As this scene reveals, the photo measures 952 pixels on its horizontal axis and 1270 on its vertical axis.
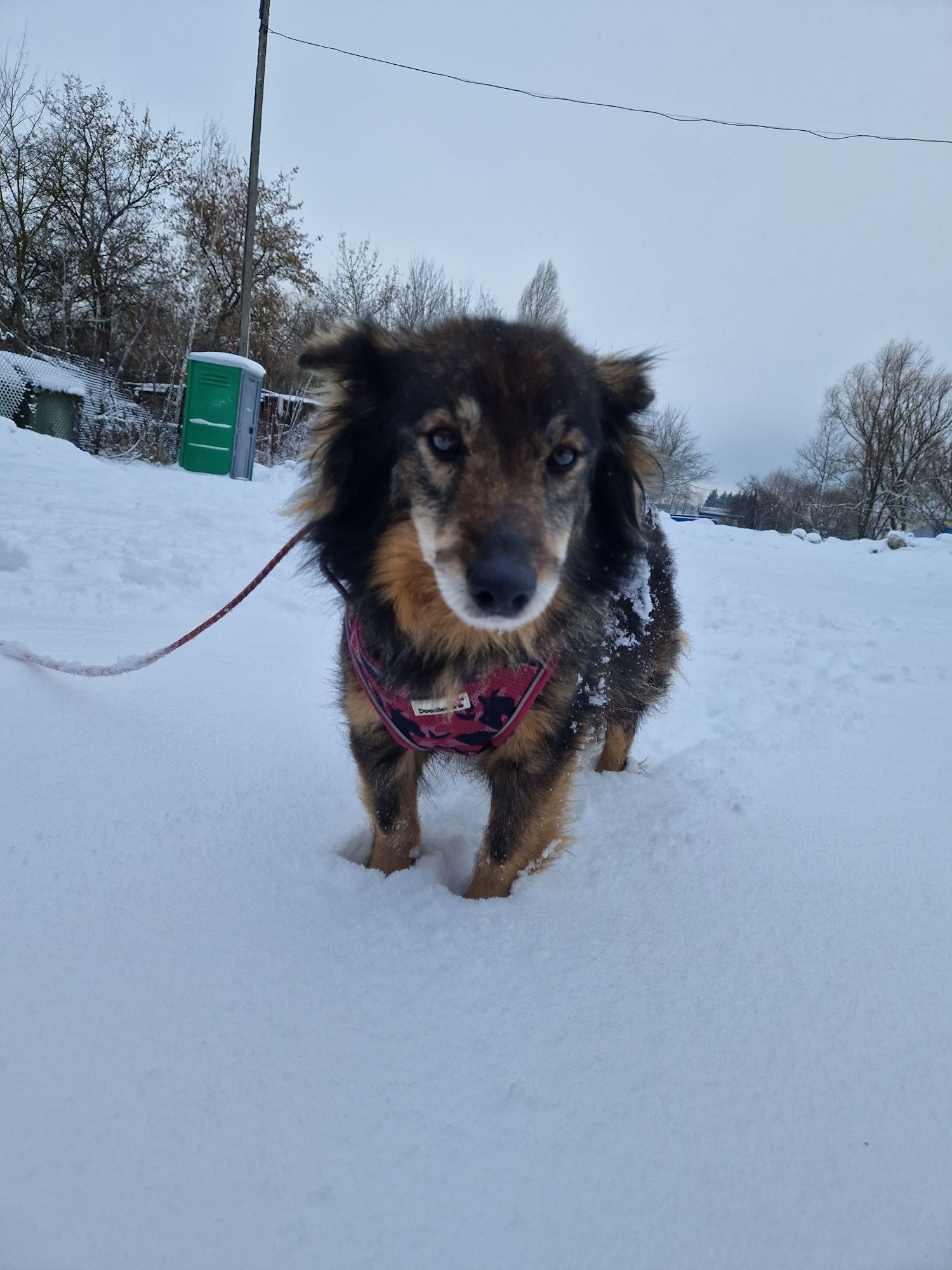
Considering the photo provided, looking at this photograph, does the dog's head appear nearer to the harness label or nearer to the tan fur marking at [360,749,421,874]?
the harness label

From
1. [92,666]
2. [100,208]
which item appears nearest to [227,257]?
[100,208]

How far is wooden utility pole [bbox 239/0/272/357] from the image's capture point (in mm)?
10883

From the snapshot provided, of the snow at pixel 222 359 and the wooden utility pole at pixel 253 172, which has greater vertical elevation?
the wooden utility pole at pixel 253 172

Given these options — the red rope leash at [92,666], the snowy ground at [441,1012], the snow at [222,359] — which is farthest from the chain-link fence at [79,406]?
the red rope leash at [92,666]

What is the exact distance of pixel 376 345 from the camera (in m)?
1.94

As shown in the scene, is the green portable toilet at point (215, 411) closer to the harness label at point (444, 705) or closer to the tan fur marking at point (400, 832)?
the tan fur marking at point (400, 832)

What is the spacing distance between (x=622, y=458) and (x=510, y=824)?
113 centimetres

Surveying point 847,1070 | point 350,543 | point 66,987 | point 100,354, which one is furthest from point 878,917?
point 100,354

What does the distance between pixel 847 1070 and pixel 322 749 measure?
5.67ft

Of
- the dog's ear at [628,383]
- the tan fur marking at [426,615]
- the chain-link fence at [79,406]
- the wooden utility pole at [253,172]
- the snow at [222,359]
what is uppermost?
the wooden utility pole at [253,172]

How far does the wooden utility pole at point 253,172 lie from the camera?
10883 mm

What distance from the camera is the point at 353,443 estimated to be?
1.93 metres

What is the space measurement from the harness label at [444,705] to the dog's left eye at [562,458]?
0.63 metres

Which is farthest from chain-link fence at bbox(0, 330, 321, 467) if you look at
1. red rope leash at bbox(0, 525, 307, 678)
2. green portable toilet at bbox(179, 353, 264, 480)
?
red rope leash at bbox(0, 525, 307, 678)
